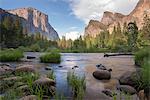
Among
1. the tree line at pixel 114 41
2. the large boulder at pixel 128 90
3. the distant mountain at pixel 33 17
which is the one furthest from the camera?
the tree line at pixel 114 41

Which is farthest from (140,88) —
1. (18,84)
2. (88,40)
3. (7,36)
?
(88,40)

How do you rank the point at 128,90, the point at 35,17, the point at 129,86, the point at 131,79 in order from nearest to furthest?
the point at 128,90 < the point at 129,86 < the point at 131,79 < the point at 35,17

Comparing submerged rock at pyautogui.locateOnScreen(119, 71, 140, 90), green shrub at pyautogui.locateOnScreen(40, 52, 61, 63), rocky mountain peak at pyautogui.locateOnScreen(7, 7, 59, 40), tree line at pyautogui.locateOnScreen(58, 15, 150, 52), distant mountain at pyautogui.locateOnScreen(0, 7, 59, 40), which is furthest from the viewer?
tree line at pyautogui.locateOnScreen(58, 15, 150, 52)

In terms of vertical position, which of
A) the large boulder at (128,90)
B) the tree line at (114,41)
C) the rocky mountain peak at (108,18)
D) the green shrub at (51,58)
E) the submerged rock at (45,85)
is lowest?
the large boulder at (128,90)

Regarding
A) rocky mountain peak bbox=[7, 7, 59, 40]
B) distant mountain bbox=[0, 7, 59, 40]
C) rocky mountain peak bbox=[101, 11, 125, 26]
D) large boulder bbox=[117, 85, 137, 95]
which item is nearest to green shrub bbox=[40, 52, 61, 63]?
rocky mountain peak bbox=[7, 7, 59, 40]

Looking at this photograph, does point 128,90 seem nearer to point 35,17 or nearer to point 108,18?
point 35,17

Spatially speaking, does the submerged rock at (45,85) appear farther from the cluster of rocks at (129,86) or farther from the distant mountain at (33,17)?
the distant mountain at (33,17)

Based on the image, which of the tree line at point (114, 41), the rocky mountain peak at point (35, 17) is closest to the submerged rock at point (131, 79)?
the rocky mountain peak at point (35, 17)

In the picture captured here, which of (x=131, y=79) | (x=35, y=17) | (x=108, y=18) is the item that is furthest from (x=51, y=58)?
(x=108, y=18)

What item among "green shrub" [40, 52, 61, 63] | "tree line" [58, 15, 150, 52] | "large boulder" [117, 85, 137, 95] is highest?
"tree line" [58, 15, 150, 52]

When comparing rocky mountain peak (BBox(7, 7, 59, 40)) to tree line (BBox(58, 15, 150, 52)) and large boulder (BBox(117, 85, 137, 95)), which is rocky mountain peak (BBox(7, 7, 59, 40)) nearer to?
tree line (BBox(58, 15, 150, 52))

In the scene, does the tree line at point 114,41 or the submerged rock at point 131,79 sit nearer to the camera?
the submerged rock at point 131,79

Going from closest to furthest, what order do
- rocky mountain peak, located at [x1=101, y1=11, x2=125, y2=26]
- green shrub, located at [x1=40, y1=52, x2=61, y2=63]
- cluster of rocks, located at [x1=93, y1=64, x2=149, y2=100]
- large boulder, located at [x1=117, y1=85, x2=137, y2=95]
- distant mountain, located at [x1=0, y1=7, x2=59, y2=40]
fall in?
cluster of rocks, located at [x1=93, y1=64, x2=149, y2=100], large boulder, located at [x1=117, y1=85, x2=137, y2=95], green shrub, located at [x1=40, y1=52, x2=61, y2=63], distant mountain, located at [x1=0, y1=7, x2=59, y2=40], rocky mountain peak, located at [x1=101, y1=11, x2=125, y2=26]

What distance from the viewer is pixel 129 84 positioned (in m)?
10.0
